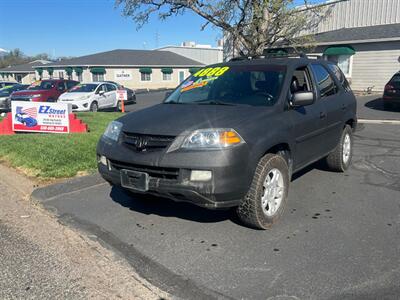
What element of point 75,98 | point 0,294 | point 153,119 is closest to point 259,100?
point 153,119

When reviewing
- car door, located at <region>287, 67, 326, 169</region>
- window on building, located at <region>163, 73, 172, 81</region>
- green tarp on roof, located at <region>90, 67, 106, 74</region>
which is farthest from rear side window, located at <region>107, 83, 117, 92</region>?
window on building, located at <region>163, 73, 172, 81</region>

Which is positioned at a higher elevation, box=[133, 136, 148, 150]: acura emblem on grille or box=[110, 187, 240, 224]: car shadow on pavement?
box=[133, 136, 148, 150]: acura emblem on grille

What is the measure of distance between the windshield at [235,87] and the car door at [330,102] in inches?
34.6

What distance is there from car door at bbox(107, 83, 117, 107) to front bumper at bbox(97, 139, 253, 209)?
16.2 m

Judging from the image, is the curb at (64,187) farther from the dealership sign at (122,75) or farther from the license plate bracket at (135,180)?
the dealership sign at (122,75)

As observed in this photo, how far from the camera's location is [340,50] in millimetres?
23469

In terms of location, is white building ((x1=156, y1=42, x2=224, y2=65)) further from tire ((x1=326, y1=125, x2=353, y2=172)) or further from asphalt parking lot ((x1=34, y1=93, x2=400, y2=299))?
asphalt parking lot ((x1=34, y1=93, x2=400, y2=299))

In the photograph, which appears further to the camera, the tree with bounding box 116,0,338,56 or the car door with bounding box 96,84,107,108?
the car door with bounding box 96,84,107,108

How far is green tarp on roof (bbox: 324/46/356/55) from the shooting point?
2319 centimetres

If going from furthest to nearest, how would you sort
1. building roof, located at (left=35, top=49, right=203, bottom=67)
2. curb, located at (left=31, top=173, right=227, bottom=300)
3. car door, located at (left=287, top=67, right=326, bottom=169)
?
building roof, located at (left=35, top=49, right=203, bottom=67) → car door, located at (left=287, top=67, right=326, bottom=169) → curb, located at (left=31, top=173, right=227, bottom=300)

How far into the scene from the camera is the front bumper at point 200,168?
3352 millimetres

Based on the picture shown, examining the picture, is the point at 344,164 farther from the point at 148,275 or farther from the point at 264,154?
the point at 148,275

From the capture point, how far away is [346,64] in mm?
23969

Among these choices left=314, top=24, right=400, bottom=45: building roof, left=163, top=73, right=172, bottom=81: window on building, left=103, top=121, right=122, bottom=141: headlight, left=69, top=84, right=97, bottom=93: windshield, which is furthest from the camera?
left=163, top=73, right=172, bottom=81: window on building
